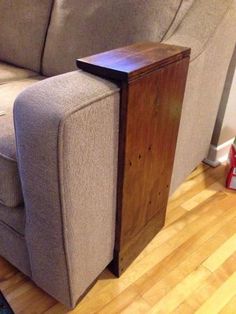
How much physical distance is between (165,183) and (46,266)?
0.47 meters

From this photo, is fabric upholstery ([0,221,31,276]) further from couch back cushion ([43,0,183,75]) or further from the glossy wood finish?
couch back cushion ([43,0,183,75])

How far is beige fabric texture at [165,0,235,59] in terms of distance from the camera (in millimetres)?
922

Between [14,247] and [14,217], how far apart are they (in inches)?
4.6

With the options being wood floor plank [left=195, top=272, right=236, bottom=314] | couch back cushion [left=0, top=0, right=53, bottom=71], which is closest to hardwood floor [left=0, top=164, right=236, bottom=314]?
wood floor plank [left=195, top=272, right=236, bottom=314]

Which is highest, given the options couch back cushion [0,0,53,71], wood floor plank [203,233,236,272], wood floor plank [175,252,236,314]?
couch back cushion [0,0,53,71]

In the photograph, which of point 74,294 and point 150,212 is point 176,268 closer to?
point 150,212

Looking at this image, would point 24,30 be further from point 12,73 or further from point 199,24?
point 199,24

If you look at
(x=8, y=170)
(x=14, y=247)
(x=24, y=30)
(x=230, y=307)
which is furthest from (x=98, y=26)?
(x=230, y=307)

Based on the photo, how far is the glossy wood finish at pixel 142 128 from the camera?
2.15ft

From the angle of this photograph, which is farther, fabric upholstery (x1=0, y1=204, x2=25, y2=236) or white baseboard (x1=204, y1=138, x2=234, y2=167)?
white baseboard (x1=204, y1=138, x2=234, y2=167)

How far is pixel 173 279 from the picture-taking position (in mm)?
952

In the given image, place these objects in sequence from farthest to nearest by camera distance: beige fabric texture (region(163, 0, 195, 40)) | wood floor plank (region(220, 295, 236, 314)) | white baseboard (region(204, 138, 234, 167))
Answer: white baseboard (region(204, 138, 234, 167)) < beige fabric texture (region(163, 0, 195, 40)) < wood floor plank (region(220, 295, 236, 314))

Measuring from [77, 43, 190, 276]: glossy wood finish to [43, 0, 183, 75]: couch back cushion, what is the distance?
0.62 feet

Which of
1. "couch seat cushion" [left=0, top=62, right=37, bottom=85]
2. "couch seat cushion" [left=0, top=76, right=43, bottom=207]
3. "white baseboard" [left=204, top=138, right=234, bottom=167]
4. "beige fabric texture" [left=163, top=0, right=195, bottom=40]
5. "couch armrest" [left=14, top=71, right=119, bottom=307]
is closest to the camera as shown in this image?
"couch armrest" [left=14, top=71, right=119, bottom=307]
